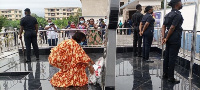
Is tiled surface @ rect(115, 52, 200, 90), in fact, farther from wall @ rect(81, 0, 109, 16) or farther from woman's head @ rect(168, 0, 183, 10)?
wall @ rect(81, 0, 109, 16)

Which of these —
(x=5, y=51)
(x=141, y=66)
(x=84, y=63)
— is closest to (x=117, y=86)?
(x=84, y=63)

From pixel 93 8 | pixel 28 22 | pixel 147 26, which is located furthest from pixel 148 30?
pixel 93 8

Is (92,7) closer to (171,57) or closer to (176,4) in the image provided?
(176,4)

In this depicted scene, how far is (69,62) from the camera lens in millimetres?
3541

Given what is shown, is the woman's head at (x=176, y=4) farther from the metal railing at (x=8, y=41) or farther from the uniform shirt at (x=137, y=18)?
the metal railing at (x=8, y=41)

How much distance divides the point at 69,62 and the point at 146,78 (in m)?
1.78

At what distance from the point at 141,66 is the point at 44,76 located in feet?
8.60

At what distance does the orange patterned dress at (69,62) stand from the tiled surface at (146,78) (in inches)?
31.9

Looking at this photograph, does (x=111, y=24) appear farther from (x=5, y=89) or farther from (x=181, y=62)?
(x=181, y=62)

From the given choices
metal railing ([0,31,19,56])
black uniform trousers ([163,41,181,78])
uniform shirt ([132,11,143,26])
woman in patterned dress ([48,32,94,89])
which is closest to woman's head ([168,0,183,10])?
black uniform trousers ([163,41,181,78])

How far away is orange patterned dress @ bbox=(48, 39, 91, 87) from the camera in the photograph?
3.45 m

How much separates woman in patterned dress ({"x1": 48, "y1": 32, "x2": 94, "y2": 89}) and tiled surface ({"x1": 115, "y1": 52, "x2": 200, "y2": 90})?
31.2 inches

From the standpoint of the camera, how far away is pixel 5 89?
364cm

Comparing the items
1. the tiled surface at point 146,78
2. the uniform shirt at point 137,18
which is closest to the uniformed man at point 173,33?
the tiled surface at point 146,78
